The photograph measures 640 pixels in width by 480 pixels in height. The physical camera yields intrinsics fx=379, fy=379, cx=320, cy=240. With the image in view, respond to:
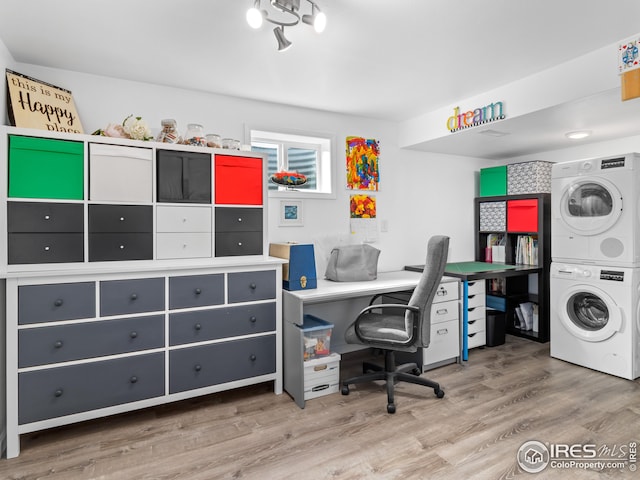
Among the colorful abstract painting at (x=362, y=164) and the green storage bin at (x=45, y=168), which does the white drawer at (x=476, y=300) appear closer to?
the colorful abstract painting at (x=362, y=164)

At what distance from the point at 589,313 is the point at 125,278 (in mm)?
3663

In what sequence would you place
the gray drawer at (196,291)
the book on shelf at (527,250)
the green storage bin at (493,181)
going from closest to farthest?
the gray drawer at (196,291), the book on shelf at (527,250), the green storage bin at (493,181)

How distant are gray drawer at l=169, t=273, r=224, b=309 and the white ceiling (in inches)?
57.3

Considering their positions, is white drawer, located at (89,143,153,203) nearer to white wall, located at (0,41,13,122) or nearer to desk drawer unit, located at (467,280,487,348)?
white wall, located at (0,41,13,122)

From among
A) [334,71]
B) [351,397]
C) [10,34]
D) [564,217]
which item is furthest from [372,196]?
[10,34]

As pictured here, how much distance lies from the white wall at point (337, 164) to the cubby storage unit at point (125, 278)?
656mm

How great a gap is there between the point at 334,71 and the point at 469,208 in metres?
2.76

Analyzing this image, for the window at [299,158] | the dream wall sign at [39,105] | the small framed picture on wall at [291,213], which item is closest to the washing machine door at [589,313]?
the window at [299,158]

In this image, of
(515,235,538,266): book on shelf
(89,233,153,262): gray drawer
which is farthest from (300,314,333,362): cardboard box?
(515,235,538,266): book on shelf

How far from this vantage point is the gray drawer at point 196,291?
2.42m

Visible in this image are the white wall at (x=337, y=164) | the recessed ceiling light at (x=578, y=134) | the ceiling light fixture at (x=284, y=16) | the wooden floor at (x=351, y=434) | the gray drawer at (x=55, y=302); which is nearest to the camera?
the ceiling light fixture at (x=284, y=16)

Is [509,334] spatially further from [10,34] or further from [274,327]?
[10,34]

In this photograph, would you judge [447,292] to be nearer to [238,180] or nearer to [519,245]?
[519,245]

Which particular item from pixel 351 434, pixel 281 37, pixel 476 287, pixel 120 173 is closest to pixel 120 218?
pixel 120 173
